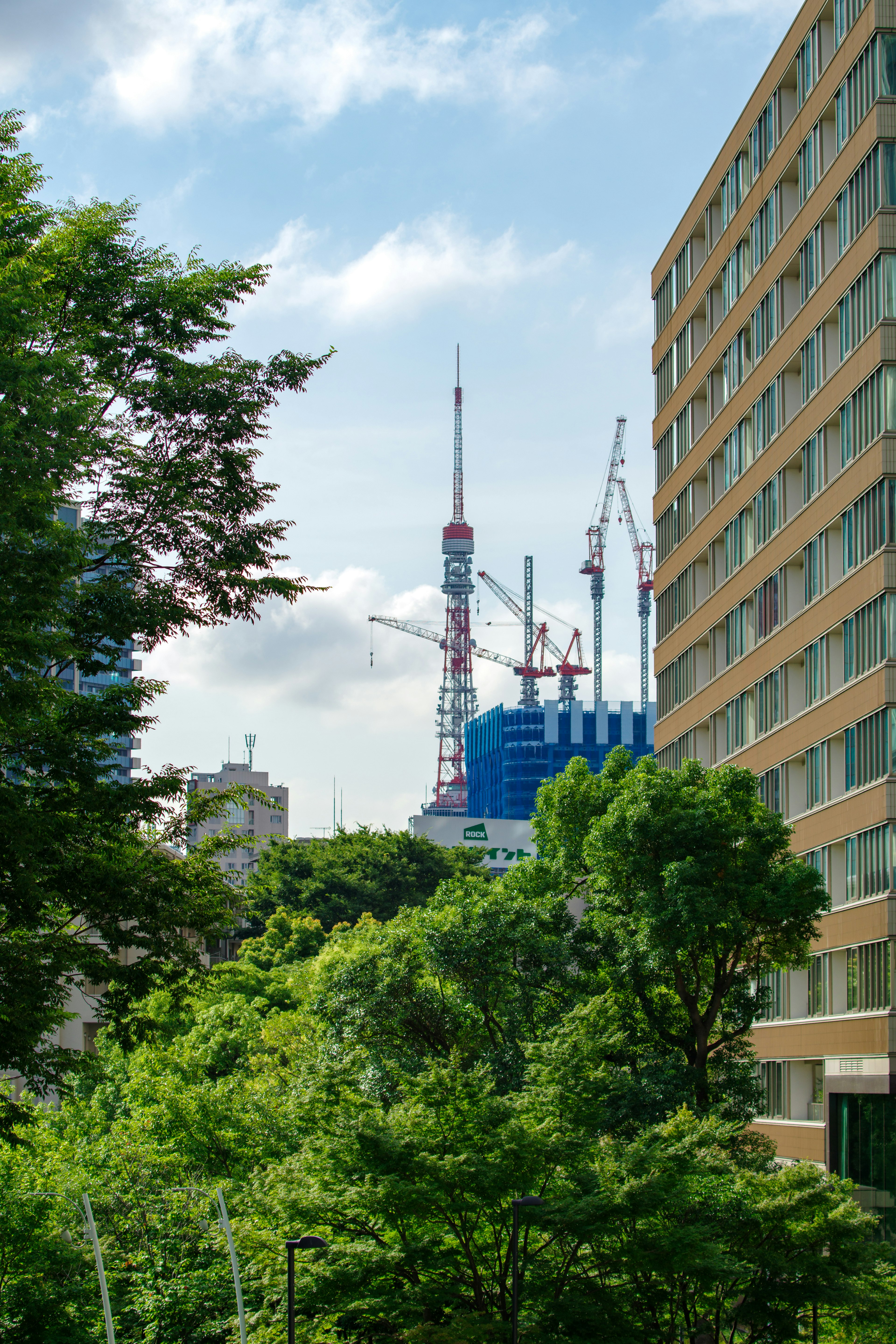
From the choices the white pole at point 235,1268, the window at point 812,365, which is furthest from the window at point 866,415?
the white pole at point 235,1268

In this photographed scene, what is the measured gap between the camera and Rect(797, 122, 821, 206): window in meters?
43.5

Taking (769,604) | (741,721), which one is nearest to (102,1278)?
(769,604)

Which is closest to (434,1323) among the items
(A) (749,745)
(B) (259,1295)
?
(B) (259,1295)

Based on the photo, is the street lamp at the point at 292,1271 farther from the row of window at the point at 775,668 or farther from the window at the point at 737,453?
the window at the point at 737,453

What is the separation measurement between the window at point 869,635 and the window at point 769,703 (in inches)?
221

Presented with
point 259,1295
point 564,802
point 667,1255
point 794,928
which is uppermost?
point 564,802

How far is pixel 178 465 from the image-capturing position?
22547mm

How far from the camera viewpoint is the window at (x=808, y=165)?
4350cm

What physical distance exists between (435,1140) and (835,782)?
2003 centimetres

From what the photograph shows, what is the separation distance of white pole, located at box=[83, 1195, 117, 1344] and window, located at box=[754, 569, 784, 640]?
90.1ft

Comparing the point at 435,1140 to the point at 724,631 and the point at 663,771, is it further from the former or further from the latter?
the point at 724,631

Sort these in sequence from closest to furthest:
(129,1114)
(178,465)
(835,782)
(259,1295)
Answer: (178,465), (259,1295), (835,782), (129,1114)

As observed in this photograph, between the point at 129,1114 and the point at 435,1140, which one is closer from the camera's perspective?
the point at 435,1140

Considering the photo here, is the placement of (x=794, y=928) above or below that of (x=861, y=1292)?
above
